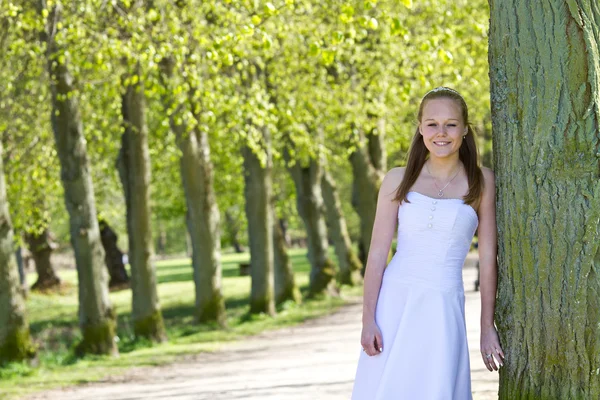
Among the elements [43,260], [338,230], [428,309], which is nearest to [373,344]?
[428,309]

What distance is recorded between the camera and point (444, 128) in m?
5.67

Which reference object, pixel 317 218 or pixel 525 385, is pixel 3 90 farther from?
pixel 525 385

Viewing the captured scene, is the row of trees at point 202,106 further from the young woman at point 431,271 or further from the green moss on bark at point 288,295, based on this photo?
the young woman at point 431,271

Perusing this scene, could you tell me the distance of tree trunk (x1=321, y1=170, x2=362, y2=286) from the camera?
28281 millimetres

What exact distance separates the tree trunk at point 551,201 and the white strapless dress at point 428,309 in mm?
259

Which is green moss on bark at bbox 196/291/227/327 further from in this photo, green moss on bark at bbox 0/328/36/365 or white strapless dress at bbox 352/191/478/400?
white strapless dress at bbox 352/191/478/400

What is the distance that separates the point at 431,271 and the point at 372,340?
50cm

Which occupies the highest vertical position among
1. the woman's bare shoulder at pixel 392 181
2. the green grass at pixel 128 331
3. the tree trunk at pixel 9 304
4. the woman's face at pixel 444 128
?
the woman's face at pixel 444 128

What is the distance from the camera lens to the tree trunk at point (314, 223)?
86.0ft

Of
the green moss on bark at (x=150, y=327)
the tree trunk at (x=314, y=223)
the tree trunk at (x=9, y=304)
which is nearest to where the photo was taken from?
the tree trunk at (x=9, y=304)

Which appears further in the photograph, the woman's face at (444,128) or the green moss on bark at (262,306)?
the green moss on bark at (262,306)

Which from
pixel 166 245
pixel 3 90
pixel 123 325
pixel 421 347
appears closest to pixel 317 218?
pixel 123 325

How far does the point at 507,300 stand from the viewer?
5.62 m

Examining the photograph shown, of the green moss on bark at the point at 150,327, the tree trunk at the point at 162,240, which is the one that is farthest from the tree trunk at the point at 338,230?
the tree trunk at the point at 162,240
